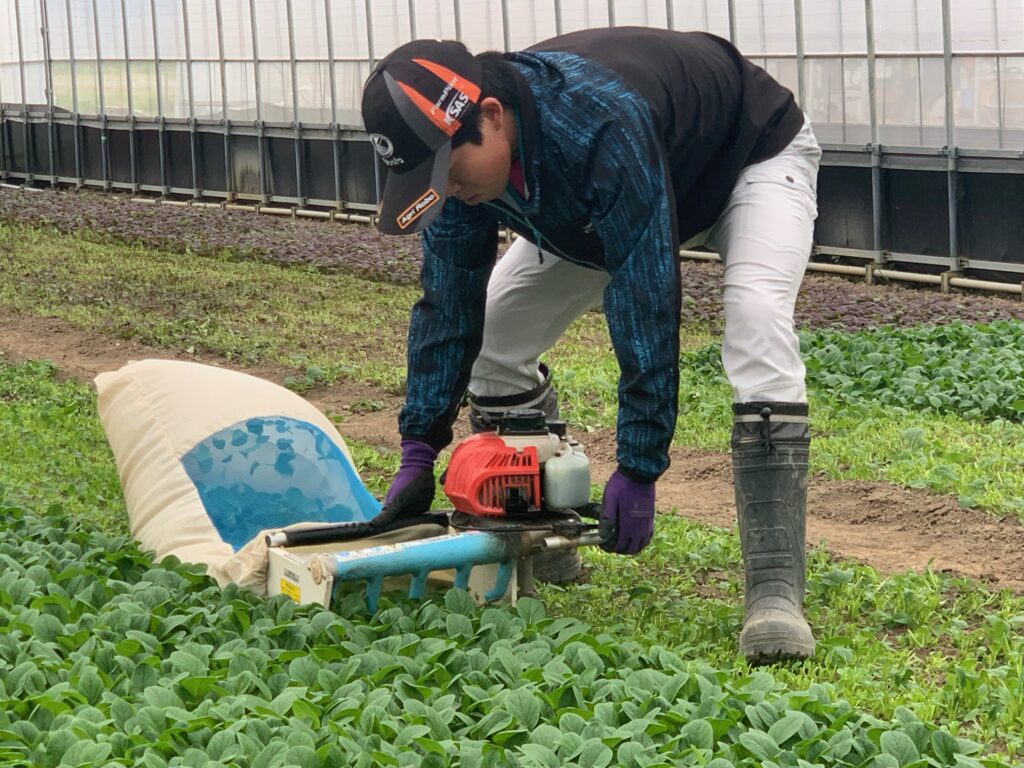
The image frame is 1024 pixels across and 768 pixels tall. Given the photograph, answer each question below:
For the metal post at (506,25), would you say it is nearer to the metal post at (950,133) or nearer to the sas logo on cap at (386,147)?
the metal post at (950,133)

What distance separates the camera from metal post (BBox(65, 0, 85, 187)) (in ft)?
69.7

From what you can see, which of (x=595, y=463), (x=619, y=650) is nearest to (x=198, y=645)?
(x=619, y=650)

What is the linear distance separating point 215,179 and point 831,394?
13.6 meters

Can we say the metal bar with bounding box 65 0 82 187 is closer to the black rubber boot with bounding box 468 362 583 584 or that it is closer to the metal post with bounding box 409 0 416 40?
the metal post with bounding box 409 0 416 40

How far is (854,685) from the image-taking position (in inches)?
130

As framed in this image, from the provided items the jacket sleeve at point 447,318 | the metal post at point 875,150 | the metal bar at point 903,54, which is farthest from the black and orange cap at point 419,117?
the metal post at point 875,150

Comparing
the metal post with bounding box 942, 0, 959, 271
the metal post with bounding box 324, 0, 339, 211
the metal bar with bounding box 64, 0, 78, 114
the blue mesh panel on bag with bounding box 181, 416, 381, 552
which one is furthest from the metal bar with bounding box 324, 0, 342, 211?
the blue mesh panel on bag with bounding box 181, 416, 381, 552

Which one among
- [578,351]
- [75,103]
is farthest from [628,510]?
[75,103]

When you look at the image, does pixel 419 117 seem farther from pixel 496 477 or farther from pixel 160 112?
pixel 160 112

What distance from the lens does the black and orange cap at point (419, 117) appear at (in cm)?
321

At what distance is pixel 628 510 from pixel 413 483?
2.19ft

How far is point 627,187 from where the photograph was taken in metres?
3.28

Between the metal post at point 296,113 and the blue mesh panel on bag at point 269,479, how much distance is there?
13.3 m

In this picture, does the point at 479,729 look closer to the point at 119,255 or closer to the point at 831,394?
the point at 831,394
